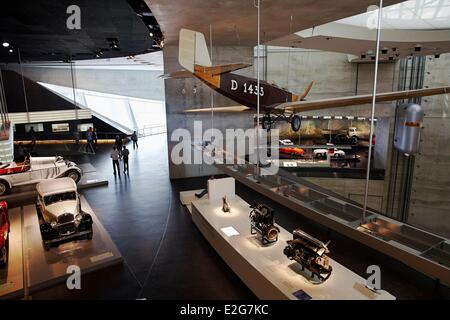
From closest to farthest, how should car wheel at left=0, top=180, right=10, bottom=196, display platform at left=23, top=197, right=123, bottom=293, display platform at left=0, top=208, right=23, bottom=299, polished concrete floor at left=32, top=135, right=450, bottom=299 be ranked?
1. display platform at left=0, top=208, right=23, bottom=299
2. polished concrete floor at left=32, top=135, right=450, bottom=299
3. display platform at left=23, top=197, right=123, bottom=293
4. car wheel at left=0, top=180, right=10, bottom=196

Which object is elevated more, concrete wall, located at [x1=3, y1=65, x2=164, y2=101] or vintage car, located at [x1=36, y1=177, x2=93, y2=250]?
concrete wall, located at [x1=3, y1=65, x2=164, y2=101]

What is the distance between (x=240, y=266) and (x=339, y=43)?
10.1 meters

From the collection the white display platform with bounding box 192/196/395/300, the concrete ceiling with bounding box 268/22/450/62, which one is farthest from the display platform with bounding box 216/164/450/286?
the concrete ceiling with bounding box 268/22/450/62

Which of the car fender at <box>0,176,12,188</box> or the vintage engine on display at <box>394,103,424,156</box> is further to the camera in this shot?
the car fender at <box>0,176,12,188</box>

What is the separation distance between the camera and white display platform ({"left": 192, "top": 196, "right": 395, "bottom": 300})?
3752mm

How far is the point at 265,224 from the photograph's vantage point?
203 inches

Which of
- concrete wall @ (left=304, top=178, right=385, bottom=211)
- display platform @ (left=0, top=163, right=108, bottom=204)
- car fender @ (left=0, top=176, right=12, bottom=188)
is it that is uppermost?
car fender @ (left=0, top=176, right=12, bottom=188)

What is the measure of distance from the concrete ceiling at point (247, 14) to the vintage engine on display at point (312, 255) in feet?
17.8

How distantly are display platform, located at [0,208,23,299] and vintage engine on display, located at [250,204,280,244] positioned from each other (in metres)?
4.25

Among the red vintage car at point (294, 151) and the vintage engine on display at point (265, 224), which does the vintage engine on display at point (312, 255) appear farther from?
the red vintage car at point (294, 151)

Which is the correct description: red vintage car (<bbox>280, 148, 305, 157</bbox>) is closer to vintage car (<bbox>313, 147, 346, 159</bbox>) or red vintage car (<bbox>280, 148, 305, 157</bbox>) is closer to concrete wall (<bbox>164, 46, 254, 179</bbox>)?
vintage car (<bbox>313, 147, 346, 159</bbox>)

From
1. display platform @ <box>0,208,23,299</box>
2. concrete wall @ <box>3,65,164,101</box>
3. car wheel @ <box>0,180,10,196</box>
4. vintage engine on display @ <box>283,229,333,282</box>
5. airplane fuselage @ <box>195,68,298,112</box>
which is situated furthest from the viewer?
concrete wall @ <box>3,65,164,101</box>

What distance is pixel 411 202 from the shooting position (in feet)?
49.9

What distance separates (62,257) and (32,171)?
20.9 feet
